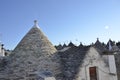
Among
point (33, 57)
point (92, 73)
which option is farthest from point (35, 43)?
point (92, 73)

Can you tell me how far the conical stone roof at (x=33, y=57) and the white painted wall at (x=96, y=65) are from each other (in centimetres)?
192

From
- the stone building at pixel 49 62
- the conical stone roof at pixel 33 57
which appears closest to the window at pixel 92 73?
the stone building at pixel 49 62

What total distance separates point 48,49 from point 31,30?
1.94 metres

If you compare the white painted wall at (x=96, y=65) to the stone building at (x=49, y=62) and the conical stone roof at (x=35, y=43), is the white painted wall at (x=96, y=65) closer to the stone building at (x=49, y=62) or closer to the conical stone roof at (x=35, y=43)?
the stone building at (x=49, y=62)

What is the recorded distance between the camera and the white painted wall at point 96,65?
14185 mm

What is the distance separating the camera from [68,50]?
15.4 meters

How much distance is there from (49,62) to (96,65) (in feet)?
11.4

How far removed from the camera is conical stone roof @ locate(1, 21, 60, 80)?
42.0 feet

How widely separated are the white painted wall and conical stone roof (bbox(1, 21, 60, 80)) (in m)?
1.92

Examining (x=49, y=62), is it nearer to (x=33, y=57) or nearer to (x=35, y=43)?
(x=33, y=57)

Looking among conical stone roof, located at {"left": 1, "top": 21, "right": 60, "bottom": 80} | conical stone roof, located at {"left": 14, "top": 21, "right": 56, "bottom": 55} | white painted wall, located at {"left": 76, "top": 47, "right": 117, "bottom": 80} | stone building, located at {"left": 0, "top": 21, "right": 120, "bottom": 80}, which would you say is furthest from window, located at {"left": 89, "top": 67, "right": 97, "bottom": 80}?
conical stone roof, located at {"left": 14, "top": 21, "right": 56, "bottom": 55}

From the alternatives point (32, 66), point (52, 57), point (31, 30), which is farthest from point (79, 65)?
point (31, 30)

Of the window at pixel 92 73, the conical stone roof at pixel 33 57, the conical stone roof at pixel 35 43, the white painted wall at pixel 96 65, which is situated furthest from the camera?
the window at pixel 92 73

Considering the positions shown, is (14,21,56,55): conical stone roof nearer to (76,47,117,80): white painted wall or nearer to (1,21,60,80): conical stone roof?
(1,21,60,80): conical stone roof
